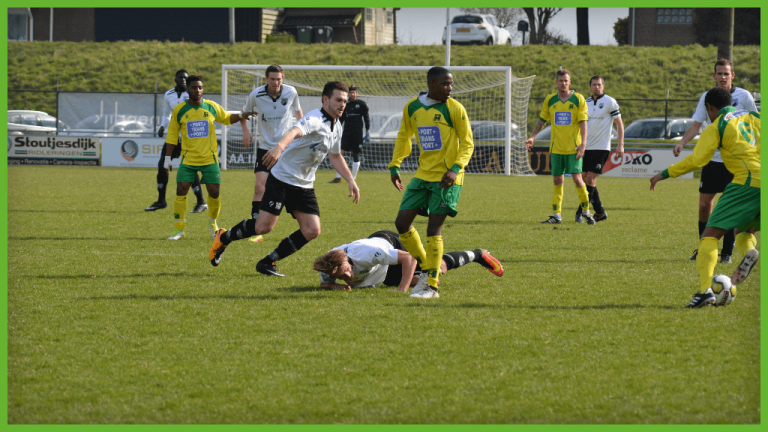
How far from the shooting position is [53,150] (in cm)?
2538

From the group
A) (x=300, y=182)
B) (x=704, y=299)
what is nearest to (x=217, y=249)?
(x=300, y=182)

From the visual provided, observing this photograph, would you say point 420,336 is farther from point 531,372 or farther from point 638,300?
point 638,300

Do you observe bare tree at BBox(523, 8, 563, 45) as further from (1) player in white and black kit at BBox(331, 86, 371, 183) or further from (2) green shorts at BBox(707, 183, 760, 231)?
(2) green shorts at BBox(707, 183, 760, 231)

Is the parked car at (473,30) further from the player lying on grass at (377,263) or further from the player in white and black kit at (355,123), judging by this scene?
the player lying on grass at (377,263)

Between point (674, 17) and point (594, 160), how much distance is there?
1333 inches

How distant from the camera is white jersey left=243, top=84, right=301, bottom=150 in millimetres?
9602

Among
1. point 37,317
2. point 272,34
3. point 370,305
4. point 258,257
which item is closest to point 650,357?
point 370,305

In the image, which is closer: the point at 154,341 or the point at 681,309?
the point at 154,341

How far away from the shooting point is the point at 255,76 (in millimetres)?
26375

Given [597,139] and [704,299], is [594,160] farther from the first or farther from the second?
[704,299]

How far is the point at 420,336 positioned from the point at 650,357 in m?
1.43

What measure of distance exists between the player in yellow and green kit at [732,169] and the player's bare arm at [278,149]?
2.95 m

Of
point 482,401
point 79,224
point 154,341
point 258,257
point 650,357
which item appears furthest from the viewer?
point 79,224

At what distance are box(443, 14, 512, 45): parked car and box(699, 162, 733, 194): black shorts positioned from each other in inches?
1319
